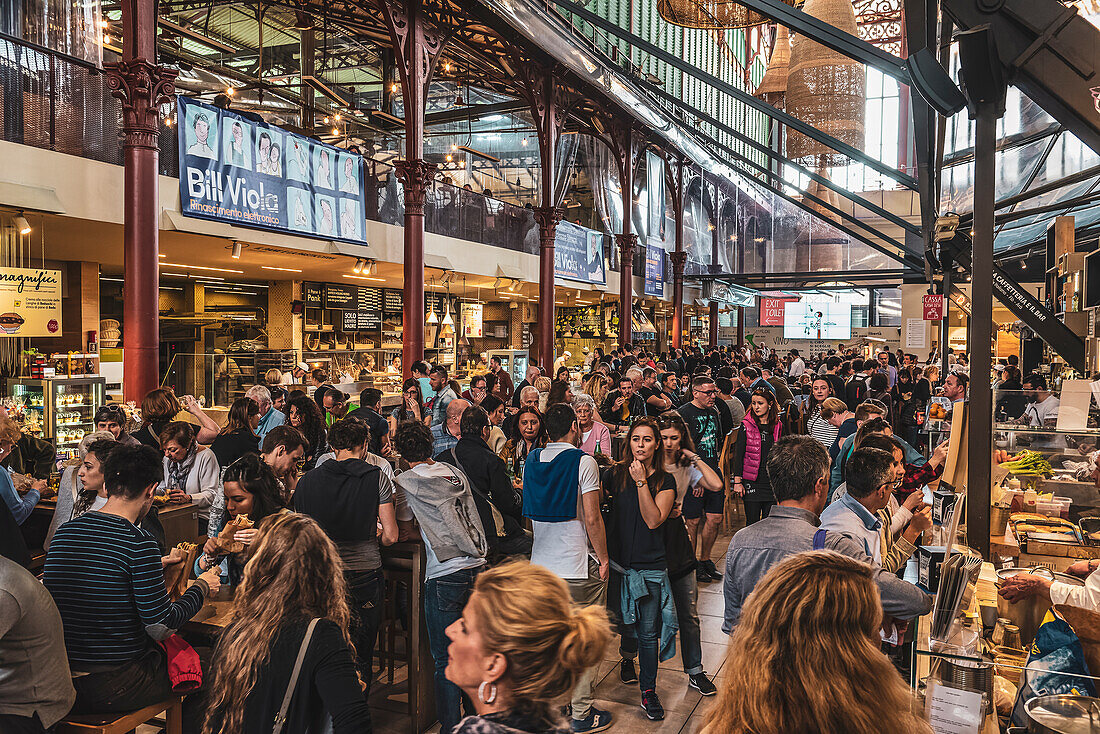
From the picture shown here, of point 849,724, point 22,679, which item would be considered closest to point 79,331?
point 22,679

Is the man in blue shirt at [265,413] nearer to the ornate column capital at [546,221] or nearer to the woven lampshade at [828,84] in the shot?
the woven lampshade at [828,84]

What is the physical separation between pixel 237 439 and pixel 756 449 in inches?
169

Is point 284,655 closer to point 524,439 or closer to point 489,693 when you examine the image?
point 489,693

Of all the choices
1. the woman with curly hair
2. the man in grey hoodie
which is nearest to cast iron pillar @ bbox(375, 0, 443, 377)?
the woman with curly hair

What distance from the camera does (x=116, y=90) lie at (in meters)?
8.09

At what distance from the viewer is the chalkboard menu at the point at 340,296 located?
1809 cm

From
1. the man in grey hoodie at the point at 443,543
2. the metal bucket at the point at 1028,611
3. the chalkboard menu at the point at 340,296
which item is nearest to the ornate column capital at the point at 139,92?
the man in grey hoodie at the point at 443,543

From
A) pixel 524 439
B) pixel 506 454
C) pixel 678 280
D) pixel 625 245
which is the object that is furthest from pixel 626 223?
pixel 524 439

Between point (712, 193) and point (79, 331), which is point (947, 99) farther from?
point (712, 193)

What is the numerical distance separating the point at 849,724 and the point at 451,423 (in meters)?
5.30

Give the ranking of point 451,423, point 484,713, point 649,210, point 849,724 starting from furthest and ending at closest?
point 649,210 < point 451,423 < point 484,713 < point 849,724

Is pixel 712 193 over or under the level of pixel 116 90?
over

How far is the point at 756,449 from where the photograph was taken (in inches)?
269

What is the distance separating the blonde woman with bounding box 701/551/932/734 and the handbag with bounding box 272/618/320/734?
1248 millimetres
